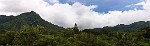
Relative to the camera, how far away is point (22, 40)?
345 feet

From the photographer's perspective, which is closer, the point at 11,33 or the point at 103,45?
the point at 103,45

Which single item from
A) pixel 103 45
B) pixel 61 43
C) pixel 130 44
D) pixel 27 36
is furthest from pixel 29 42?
pixel 130 44

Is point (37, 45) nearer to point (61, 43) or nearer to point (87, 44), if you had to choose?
point (61, 43)

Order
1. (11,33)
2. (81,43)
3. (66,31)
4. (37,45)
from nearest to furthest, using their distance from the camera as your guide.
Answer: (37,45), (81,43), (11,33), (66,31)

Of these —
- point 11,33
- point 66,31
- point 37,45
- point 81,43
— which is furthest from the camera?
point 66,31

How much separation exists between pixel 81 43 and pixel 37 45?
15913mm

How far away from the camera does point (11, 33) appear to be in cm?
13012

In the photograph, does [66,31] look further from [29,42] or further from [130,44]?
[29,42]

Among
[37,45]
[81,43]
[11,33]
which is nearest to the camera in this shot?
[37,45]

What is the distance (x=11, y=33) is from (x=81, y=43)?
121 ft

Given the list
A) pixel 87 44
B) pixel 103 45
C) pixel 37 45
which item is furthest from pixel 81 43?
pixel 37 45

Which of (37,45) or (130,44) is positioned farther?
(130,44)

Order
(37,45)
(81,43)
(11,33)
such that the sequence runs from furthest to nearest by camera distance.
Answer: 1. (11,33)
2. (81,43)
3. (37,45)

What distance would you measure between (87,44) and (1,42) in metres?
42.6
